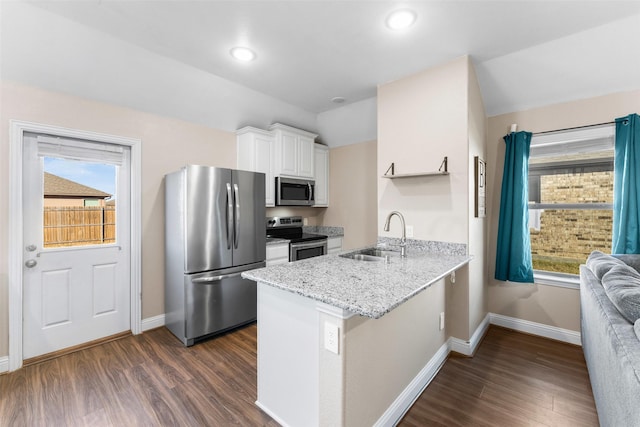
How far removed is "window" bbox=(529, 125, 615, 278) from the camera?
288 cm

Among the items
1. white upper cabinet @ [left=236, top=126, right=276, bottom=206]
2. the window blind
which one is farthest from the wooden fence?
white upper cabinet @ [left=236, top=126, right=276, bottom=206]

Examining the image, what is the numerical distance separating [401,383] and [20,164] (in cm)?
339

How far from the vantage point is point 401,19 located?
6.83 ft

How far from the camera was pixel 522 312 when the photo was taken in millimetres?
3137

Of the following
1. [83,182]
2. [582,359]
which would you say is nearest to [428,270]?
[582,359]

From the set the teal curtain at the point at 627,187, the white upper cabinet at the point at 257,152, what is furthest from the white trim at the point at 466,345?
the white upper cabinet at the point at 257,152

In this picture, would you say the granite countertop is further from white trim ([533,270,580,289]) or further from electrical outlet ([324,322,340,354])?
white trim ([533,270,580,289])

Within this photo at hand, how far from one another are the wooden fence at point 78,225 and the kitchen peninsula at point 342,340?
6.95 feet

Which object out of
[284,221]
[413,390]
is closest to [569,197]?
[413,390]

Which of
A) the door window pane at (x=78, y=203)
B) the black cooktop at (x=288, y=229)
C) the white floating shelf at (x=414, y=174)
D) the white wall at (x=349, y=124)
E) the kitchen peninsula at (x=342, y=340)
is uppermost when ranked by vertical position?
the white wall at (x=349, y=124)

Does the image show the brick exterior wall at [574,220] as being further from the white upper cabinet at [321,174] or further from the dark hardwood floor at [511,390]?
the white upper cabinet at [321,174]

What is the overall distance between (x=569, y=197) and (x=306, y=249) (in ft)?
10.3

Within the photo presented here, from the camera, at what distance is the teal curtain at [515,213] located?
2.98 meters

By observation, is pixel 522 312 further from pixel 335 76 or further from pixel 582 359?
pixel 335 76
